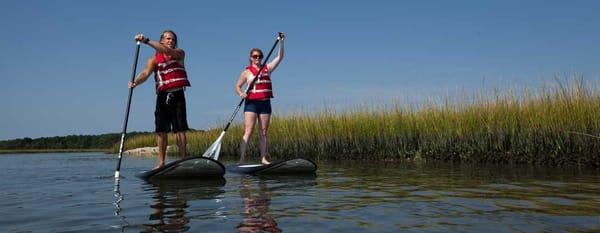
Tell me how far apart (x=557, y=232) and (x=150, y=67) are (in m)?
5.84

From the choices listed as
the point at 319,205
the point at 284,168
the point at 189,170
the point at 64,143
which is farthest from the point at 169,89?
the point at 64,143

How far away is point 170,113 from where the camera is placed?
7492 millimetres

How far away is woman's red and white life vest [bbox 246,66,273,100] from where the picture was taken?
28.2 feet

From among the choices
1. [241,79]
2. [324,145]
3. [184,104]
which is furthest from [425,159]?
[184,104]

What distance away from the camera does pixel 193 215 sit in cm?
399

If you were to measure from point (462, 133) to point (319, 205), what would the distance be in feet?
22.7

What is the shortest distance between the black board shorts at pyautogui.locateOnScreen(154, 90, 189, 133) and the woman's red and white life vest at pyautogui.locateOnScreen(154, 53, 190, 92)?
116 mm

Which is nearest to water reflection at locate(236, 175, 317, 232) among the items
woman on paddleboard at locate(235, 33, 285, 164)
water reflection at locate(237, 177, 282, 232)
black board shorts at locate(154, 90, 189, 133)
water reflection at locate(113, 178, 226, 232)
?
water reflection at locate(237, 177, 282, 232)

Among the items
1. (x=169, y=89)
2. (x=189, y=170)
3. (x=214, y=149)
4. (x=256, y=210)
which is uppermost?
(x=169, y=89)

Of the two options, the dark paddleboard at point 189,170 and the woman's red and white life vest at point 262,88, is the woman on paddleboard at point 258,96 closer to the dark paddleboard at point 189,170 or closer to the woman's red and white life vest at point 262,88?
the woman's red and white life vest at point 262,88

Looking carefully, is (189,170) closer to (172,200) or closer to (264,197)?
(172,200)

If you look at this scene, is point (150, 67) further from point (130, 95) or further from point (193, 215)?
point (193, 215)

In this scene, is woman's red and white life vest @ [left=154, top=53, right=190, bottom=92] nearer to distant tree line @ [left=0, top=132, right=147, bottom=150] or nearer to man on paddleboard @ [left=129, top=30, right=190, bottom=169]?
man on paddleboard @ [left=129, top=30, right=190, bottom=169]

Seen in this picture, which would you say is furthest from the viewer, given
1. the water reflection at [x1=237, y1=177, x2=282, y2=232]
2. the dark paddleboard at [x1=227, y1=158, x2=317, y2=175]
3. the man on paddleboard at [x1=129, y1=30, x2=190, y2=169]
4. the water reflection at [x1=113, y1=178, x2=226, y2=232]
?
the dark paddleboard at [x1=227, y1=158, x2=317, y2=175]
